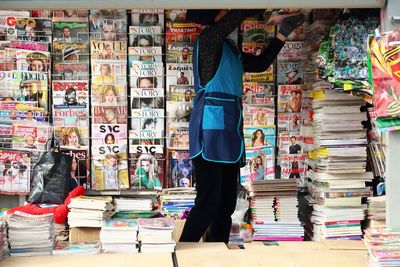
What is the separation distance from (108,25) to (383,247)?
102 inches

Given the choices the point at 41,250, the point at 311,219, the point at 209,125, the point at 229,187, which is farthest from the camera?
the point at 311,219

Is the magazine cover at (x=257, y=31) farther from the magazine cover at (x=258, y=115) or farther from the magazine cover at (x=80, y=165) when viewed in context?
the magazine cover at (x=80, y=165)

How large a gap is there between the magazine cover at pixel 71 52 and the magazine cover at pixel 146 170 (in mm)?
845

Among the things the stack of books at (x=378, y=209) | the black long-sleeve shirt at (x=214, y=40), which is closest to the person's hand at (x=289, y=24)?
the black long-sleeve shirt at (x=214, y=40)

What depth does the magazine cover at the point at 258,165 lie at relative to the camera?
4.28 metres

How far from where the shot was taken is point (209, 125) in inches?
138

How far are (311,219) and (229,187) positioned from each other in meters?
0.81

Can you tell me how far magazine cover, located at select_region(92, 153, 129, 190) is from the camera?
4.21 metres

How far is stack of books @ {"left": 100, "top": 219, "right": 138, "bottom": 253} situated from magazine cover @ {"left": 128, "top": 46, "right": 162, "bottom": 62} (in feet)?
4.89

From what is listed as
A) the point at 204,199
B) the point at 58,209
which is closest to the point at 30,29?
the point at 58,209

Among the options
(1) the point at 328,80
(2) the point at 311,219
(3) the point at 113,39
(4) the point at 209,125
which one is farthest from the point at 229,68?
(2) the point at 311,219

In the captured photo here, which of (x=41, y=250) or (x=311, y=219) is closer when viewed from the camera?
(x=41, y=250)

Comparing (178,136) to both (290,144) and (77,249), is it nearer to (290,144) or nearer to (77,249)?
(290,144)

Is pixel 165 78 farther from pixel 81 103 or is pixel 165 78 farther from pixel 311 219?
pixel 311 219
